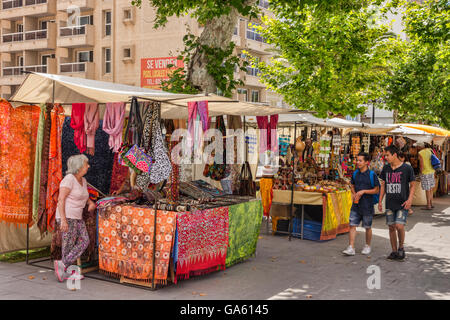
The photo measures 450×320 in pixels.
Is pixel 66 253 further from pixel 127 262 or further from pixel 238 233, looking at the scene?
pixel 238 233

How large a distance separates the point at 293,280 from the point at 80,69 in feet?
97.1

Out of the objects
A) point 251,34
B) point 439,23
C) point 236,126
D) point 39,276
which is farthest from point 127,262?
point 251,34

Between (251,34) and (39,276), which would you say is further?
(251,34)

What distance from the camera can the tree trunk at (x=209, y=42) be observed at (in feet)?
33.1

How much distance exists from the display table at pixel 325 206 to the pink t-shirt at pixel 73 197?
172 inches

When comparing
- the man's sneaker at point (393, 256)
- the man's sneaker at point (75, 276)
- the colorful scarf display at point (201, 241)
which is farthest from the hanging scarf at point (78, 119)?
the man's sneaker at point (393, 256)

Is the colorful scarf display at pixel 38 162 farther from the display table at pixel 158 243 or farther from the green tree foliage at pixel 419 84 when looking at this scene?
the green tree foliage at pixel 419 84

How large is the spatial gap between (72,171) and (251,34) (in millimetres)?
29326

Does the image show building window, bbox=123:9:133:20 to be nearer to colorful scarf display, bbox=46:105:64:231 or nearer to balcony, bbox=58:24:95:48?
balcony, bbox=58:24:95:48

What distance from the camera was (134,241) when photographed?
19.8 feet

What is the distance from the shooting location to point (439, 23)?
11.2m

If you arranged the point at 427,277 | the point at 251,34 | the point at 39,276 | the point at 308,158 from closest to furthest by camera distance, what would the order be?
the point at 39,276
the point at 427,277
the point at 308,158
the point at 251,34

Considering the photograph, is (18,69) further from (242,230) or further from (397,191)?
(397,191)

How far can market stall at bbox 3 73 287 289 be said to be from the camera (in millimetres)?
5949
